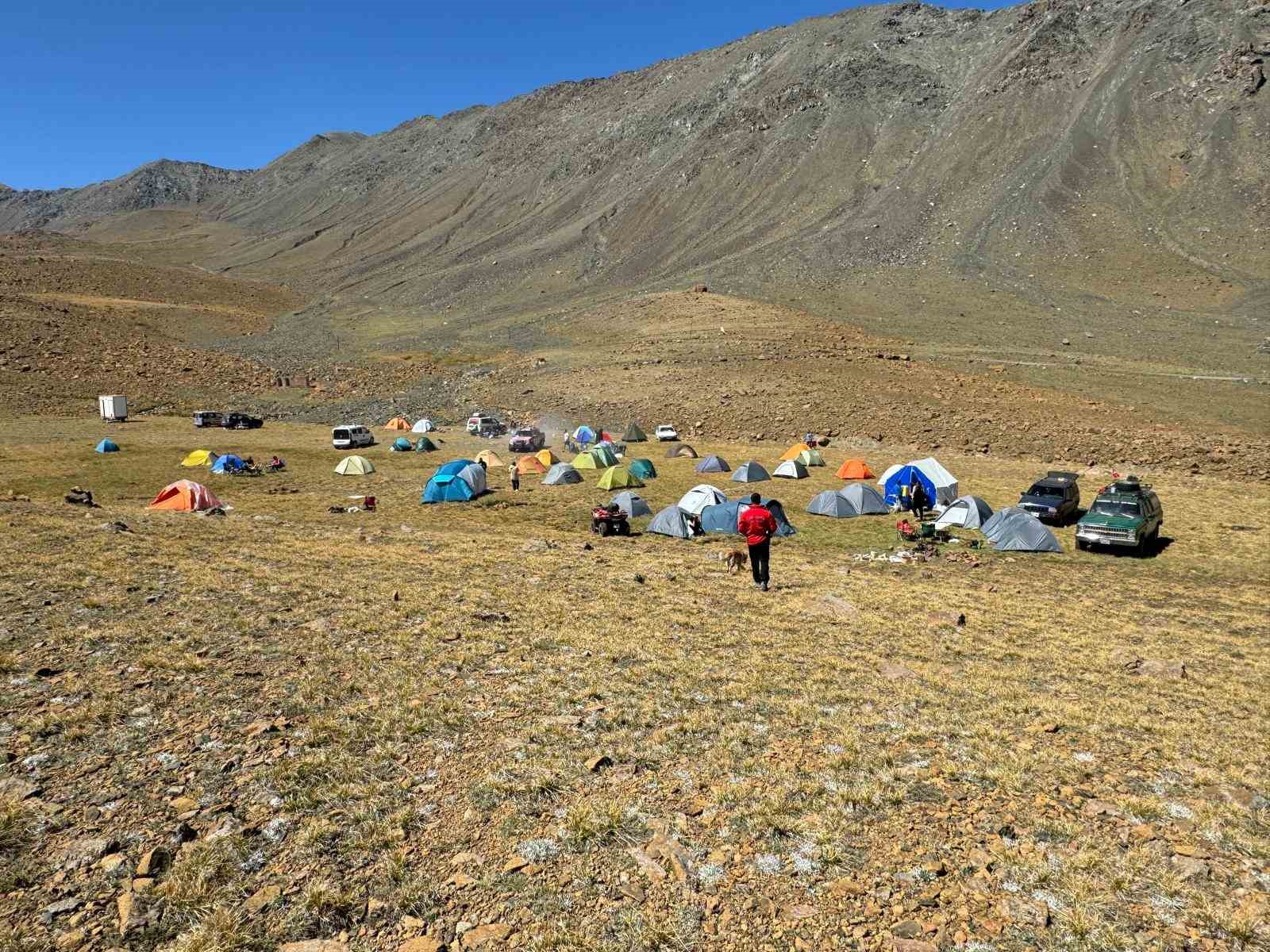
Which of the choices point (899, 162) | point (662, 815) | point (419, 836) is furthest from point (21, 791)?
point (899, 162)

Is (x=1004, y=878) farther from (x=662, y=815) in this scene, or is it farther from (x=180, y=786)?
(x=180, y=786)

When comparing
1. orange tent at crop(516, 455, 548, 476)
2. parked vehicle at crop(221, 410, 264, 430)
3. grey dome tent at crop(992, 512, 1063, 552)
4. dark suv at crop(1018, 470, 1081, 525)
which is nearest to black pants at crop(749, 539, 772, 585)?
grey dome tent at crop(992, 512, 1063, 552)

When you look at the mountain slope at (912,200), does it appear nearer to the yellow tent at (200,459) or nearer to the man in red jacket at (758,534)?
the yellow tent at (200,459)

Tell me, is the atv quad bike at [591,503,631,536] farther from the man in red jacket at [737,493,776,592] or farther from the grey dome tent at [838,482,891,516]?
the grey dome tent at [838,482,891,516]

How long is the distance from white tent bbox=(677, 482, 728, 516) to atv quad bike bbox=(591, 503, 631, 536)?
2001 millimetres

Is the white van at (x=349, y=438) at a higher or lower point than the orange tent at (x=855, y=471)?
higher

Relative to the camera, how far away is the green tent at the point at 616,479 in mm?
28875

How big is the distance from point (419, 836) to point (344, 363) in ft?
248

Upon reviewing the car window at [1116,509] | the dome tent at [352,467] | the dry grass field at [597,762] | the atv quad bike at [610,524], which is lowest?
the dry grass field at [597,762]

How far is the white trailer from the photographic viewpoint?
4791 cm

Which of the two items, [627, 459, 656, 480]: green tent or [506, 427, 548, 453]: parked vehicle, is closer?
[627, 459, 656, 480]: green tent

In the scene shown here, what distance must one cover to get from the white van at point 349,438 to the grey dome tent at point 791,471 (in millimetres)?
23967

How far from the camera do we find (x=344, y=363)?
73.8 meters

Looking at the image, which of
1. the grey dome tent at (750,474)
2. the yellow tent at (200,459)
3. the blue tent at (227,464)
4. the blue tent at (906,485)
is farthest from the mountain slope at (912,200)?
the blue tent at (227,464)
